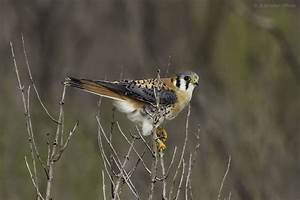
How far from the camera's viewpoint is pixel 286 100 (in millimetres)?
10695

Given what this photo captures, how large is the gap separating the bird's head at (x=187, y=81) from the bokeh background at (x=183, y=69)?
1.51 metres

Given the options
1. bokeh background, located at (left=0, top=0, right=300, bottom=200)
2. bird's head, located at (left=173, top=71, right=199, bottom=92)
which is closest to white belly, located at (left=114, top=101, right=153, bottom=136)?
bird's head, located at (left=173, top=71, right=199, bottom=92)

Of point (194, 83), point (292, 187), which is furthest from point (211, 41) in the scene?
point (194, 83)

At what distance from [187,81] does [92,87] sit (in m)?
0.89

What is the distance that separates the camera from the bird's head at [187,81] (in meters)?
6.34

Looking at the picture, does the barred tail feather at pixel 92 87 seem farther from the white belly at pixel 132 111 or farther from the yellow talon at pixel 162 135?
the yellow talon at pixel 162 135

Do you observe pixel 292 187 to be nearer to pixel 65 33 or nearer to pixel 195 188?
pixel 195 188

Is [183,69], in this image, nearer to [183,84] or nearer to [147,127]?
[183,84]

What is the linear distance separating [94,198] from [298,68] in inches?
105

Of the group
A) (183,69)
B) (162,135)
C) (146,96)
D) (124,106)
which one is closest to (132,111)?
(124,106)

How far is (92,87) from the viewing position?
5773 millimetres

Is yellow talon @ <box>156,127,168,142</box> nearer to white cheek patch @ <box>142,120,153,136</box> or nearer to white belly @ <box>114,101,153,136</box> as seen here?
white cheek patch @ <box>142,120,153,136</box>

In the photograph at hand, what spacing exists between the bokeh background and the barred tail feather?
174cm

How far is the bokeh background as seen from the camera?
9094 millimetres
